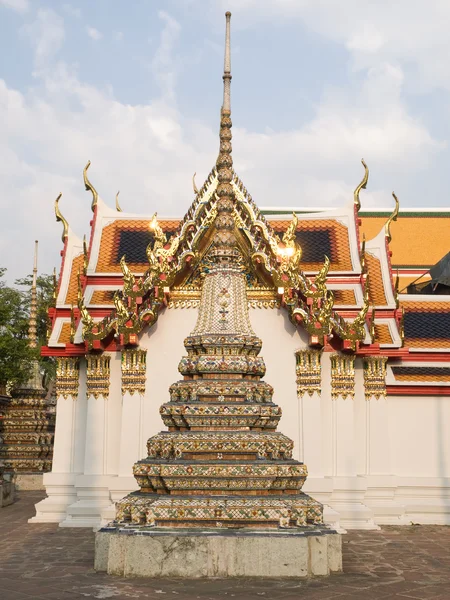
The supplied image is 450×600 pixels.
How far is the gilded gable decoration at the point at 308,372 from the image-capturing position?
42.8 feet

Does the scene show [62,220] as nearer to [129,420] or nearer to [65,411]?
[65,411]

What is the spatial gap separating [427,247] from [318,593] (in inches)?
866

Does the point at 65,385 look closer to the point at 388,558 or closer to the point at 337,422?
the point at 337,422

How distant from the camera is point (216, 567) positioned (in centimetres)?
730

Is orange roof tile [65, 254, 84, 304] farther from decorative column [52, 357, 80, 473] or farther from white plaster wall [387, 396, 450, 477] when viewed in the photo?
white plaster wall [387, 396, 450, 477]

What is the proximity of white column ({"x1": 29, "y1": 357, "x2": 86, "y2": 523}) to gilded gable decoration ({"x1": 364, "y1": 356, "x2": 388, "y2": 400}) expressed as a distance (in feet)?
15.9

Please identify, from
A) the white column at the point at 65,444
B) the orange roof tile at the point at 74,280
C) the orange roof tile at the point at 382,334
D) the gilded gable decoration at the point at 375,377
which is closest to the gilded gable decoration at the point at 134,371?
the white column at the point at 65,444

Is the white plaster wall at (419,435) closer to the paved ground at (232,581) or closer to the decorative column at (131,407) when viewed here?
the paved ground at (232,581)

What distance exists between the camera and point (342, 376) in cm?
1327

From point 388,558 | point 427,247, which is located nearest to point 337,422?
point 388,558

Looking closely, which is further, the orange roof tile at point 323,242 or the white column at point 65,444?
the orange roof tile at point 323,242

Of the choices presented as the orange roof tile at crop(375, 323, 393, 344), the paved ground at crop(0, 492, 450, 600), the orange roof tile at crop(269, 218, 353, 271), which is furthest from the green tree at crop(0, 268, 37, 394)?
the paved ground at crop(0, 492, 450, 600)

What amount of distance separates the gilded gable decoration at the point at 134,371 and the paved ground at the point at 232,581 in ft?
8.24

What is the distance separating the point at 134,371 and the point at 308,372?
9.25 feet
